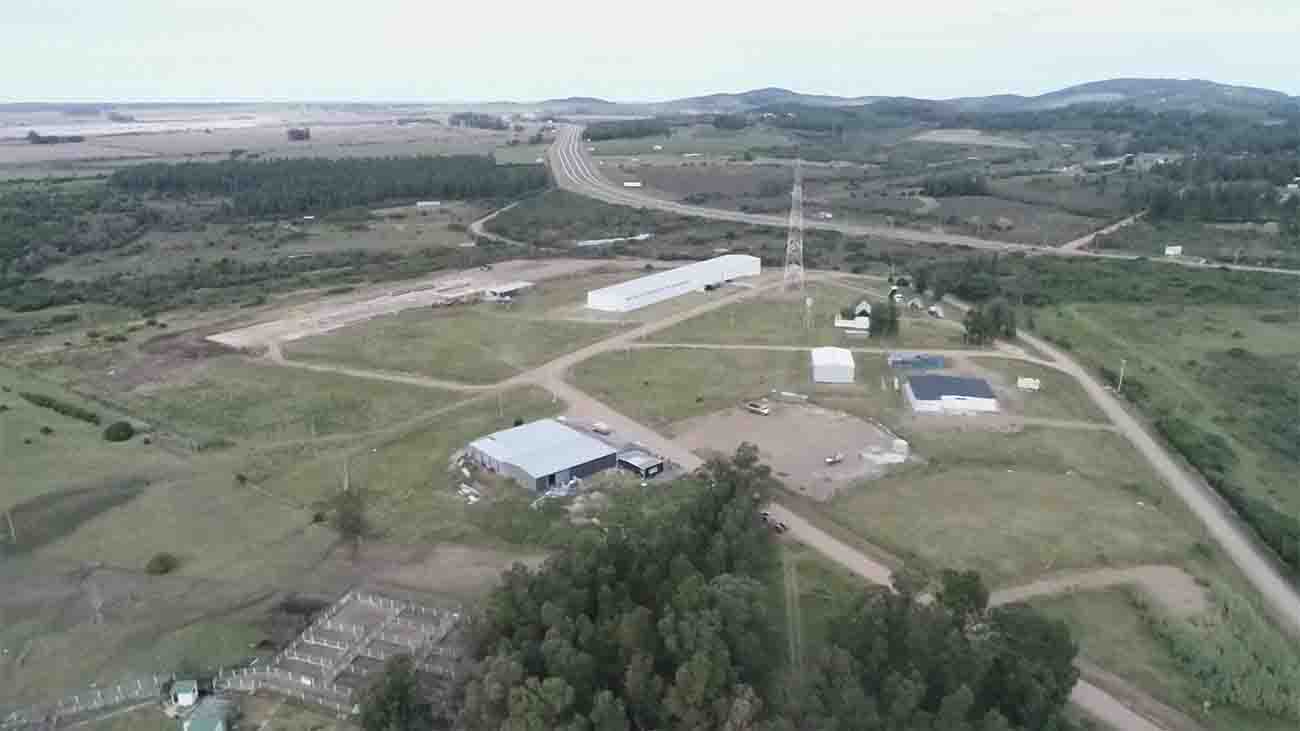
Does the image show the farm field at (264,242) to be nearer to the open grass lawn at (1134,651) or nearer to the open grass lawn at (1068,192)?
the open grass lawn at (1068,192)

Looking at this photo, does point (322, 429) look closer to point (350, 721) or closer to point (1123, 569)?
point (350, 721)

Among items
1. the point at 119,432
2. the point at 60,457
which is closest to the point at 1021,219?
the point at 119,432

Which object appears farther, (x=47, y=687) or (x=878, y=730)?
(x=47, y=687)

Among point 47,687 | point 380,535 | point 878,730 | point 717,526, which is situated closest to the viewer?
point 878,730

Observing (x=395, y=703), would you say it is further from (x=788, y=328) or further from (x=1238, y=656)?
(x=788, y=328)

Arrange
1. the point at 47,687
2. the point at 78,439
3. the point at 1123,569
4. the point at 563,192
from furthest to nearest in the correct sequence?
the point at 563,192, the point at 78,439, the point at 1123,569, the point at 47,687

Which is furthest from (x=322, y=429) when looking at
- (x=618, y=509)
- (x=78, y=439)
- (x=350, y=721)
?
(x=350, y=721)

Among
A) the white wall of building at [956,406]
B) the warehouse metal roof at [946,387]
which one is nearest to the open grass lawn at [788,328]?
the warehouse metal roof at [946,387]
